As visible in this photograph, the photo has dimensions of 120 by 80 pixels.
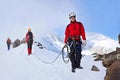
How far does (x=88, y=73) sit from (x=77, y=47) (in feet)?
4.83

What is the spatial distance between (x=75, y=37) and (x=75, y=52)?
0.76m

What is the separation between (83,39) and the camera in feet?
54.1

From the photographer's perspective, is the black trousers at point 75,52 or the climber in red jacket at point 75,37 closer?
the climber in red jacket at point 75,37

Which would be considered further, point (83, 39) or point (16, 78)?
point (16, 78)

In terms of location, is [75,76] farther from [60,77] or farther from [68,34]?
[68,34]

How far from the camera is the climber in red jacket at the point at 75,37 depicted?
1650 centimetres

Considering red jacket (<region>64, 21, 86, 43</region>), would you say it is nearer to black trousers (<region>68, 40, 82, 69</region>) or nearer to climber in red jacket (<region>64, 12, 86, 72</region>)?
climber in red jacket (<region>64, 12, 86, 72</region>)

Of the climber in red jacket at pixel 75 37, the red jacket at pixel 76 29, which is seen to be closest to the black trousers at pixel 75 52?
the climber in red jacket at pixel 75 37

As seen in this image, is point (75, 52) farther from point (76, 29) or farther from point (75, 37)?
point (76, 29)

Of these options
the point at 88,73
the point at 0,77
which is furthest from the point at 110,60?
the point at 0,77

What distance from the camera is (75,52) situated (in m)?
16.9

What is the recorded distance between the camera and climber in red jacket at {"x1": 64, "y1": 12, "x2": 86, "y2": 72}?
16.5 m

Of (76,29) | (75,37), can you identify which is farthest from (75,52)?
(76,29)

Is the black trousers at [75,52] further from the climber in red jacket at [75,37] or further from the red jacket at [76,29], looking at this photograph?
the red jacket at [76,29]
